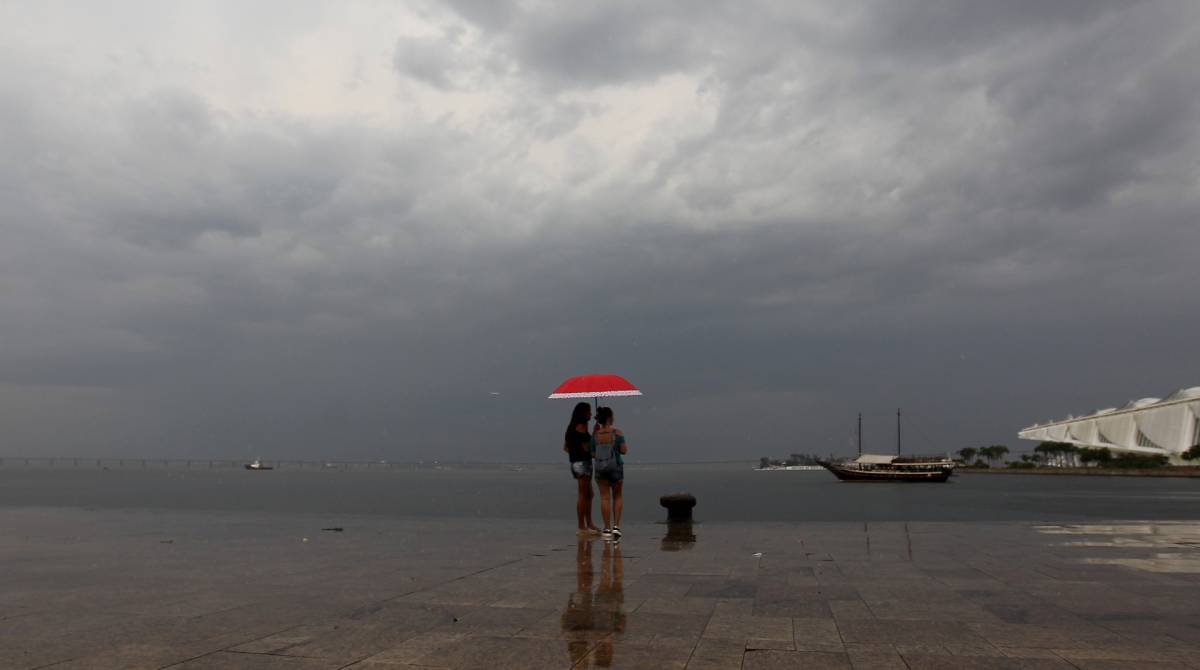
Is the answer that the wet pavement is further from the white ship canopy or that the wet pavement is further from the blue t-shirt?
the white ship canopy

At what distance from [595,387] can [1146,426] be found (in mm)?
190054

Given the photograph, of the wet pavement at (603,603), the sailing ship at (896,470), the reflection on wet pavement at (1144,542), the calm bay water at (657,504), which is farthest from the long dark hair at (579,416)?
the sailing ship at (896,470)

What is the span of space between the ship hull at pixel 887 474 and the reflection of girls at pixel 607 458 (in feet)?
474

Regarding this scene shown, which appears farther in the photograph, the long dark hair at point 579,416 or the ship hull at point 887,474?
the ship hull at point 887,474

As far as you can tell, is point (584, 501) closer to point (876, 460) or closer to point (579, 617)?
point (579, 617)

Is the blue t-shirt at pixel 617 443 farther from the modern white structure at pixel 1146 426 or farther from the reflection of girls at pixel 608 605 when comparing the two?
the modern white structure at pixel 1146 426

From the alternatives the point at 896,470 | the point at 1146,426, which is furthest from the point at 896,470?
the point at 1146,426

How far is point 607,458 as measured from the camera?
1323 centimetres

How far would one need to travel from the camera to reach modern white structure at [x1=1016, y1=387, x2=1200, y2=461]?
15488 centimetres

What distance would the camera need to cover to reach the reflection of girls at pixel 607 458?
13.2 metres

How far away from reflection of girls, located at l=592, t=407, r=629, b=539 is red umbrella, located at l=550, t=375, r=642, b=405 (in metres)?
0.64

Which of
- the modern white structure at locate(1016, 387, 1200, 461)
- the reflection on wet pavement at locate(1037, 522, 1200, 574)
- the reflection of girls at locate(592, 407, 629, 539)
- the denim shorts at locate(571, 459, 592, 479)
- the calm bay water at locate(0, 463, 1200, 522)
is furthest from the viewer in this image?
the modern white structure at locate(1016, 387, 1200, 461)

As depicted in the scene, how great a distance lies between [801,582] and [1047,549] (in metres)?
5.58

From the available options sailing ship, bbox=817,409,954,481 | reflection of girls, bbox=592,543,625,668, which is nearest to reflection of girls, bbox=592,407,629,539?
reflection of girls, bbox=592,543,625,668
